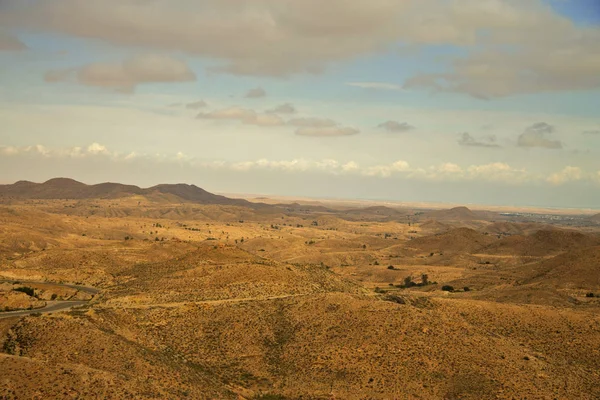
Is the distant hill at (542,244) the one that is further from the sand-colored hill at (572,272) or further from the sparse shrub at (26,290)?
the sparse shrub at (26,290)

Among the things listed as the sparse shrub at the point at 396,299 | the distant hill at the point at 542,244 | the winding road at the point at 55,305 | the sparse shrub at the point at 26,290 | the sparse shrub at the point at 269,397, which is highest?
the distant hill at the point at 542,244

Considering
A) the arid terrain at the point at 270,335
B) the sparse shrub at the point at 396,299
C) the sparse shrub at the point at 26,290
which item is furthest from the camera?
the sparse shrub at the point at 26,290

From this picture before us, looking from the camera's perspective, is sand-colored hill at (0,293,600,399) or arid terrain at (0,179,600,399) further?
arid terrain at (0,179,600,399)

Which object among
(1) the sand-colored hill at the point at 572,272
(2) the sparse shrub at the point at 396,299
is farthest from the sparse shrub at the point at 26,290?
(1) the sand-colored hill at the point at 572,272

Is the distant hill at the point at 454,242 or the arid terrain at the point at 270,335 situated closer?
the arid terrain at the point at 270,335

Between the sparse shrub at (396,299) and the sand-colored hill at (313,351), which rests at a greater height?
the sparse shrub at (396,299)

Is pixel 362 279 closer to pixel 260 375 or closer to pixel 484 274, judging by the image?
pixel 484 274

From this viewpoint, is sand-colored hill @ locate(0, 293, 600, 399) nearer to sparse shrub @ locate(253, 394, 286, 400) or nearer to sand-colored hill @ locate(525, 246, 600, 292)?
sparse shrub @ locate(253, 394, 286, 400)

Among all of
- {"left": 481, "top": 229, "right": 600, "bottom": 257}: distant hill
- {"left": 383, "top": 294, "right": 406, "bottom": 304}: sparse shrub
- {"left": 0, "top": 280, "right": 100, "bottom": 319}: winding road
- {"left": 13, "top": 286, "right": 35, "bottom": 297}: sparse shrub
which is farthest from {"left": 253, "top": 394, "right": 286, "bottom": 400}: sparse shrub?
{"left": 481, "top": 229, "right": 600, "bottom": 257}: distant hill

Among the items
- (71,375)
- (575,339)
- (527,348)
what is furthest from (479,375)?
(71,375)

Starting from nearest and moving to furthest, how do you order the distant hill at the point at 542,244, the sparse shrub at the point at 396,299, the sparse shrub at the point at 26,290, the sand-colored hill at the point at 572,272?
the sparse shrub at the point at 396,299
the sparse shrub at the point at 26,290
the sand-colored hill at the point at 572,272
the distant hill at the point at 542,244

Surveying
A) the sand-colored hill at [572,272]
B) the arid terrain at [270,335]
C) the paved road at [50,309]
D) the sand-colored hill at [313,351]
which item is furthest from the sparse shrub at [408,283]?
the paved road at [50,309]
